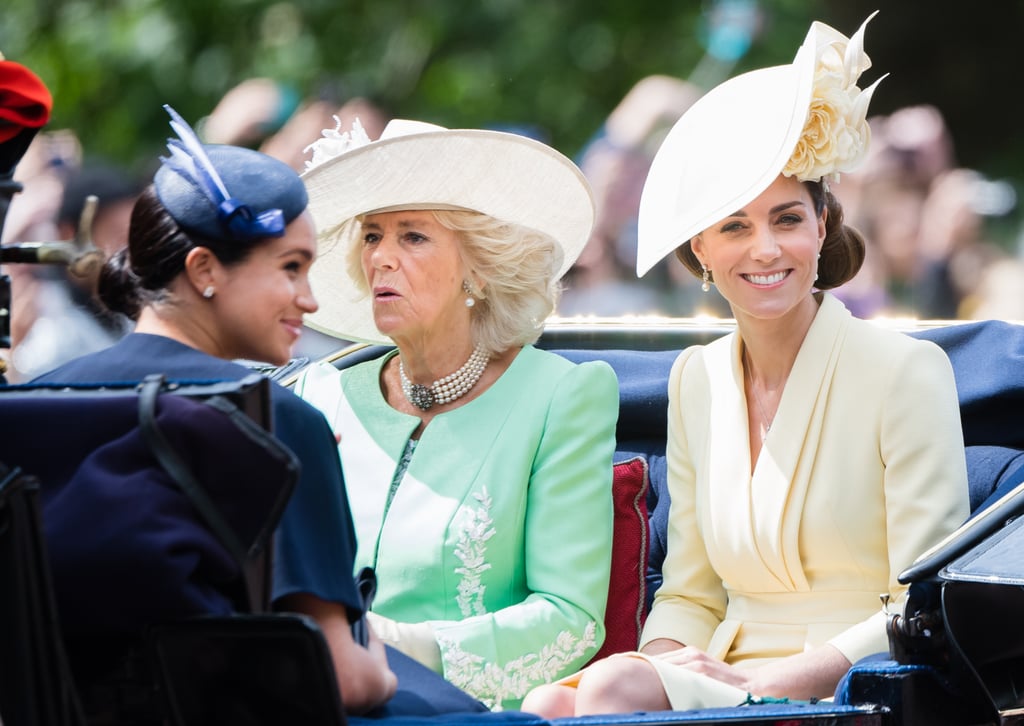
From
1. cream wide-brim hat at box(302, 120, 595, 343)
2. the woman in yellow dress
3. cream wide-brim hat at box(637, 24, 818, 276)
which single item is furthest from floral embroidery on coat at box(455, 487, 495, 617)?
cream wide-brim hat at box(302, 120, 595, 343)

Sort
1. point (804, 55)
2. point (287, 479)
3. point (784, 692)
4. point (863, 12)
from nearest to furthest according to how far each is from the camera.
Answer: point (287, 479) → point (784, 692) → point (804, 55) → point (863, 12)

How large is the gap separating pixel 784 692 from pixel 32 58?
20.6ft

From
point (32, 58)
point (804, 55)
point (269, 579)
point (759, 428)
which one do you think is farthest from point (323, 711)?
point (32, 58)

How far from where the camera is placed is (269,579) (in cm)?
225

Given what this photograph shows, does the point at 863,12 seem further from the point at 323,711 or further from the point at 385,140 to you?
the point at 323,711

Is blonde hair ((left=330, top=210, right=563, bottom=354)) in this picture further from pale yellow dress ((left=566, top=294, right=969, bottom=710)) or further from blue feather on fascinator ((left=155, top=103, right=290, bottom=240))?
blue feather on fascinator ((left=155, top=103, right=290, bottom=240))

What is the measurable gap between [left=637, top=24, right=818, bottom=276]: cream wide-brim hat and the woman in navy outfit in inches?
42.4

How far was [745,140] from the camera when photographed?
3426 mm

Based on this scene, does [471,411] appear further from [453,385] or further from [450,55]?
[450,55]

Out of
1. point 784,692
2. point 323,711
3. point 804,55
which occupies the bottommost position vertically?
point 784,692

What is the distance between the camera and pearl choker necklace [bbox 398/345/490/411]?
12.2ft

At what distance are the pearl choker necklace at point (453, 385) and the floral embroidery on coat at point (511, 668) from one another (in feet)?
2.04

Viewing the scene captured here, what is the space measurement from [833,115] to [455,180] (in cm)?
83

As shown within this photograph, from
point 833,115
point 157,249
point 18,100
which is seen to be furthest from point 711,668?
point 18,100
